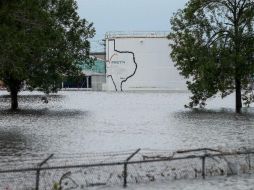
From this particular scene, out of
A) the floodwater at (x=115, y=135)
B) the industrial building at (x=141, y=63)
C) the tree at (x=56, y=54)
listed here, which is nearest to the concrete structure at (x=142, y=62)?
the industrial building at (x=141, y=63)

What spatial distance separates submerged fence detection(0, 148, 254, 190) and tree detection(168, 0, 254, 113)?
29.9m

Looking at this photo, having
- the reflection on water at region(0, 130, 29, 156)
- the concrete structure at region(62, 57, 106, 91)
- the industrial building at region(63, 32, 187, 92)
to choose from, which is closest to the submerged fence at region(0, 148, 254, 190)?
the reflection on water at region(0, 130, 29, 156)

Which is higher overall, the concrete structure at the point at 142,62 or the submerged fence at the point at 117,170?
the concrete structure at the point at 142,62

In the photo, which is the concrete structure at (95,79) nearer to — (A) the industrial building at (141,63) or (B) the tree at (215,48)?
(A) the industrial building at (141,63)

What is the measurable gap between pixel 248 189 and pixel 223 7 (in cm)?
3809

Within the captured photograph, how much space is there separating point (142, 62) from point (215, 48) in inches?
2178

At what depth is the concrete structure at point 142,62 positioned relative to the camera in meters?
101

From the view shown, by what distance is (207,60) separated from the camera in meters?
45.7

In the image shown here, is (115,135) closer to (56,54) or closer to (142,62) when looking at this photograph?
(56,54)

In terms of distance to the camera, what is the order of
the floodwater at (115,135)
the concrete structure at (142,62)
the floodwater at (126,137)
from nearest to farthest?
the floodwater at (126,137) < the floodwater at (115,135) < the concrete structure at (142,62)

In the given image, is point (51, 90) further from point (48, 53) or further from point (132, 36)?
point (132, 36)

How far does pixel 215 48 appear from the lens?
4644 cm

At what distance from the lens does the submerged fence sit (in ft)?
42.4

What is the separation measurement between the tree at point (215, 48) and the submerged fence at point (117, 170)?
29.9 meters
